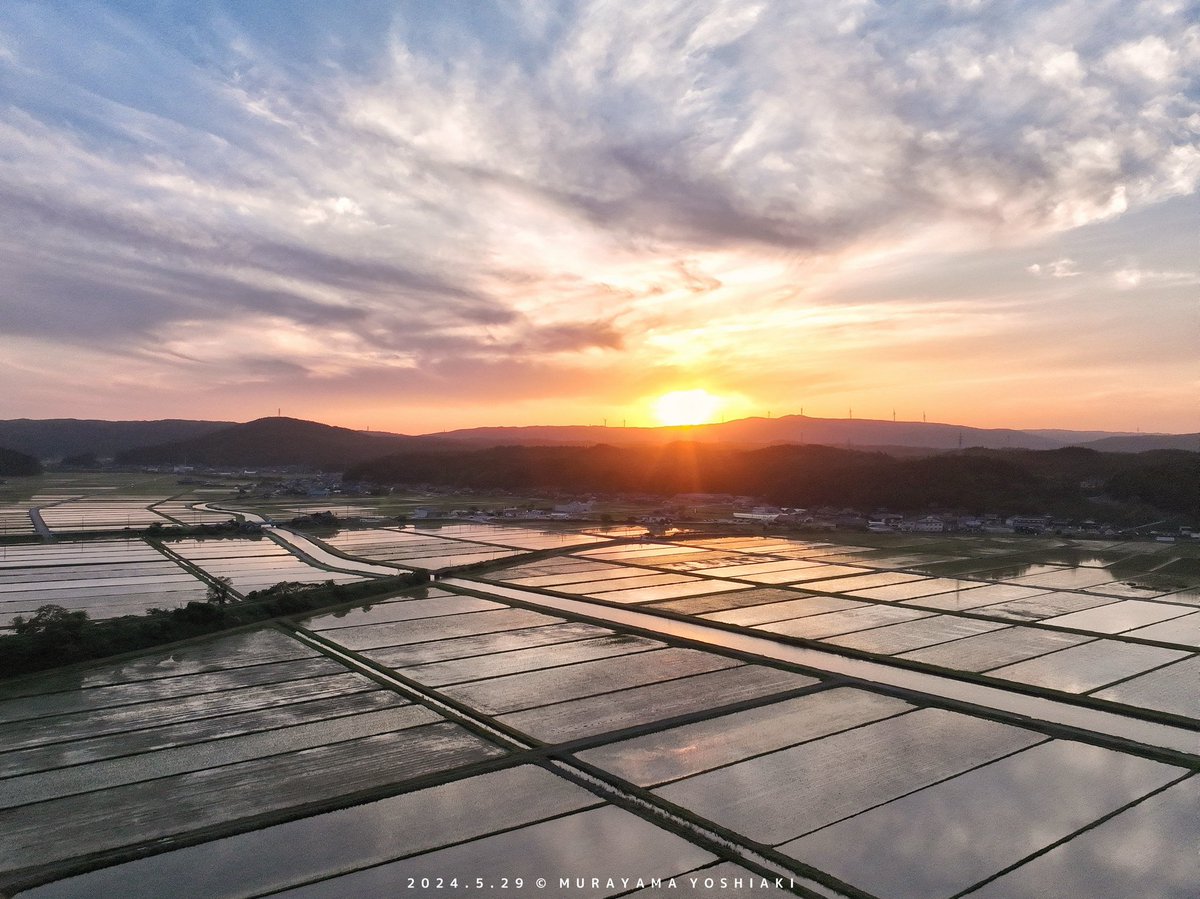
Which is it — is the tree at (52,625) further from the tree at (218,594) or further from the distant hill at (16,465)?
the distant hill at (16,465)

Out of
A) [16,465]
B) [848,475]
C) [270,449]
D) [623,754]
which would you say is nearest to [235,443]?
[270,449]

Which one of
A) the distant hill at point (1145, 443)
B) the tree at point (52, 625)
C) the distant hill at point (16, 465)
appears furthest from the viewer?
the distant hill at point (1145, 443)

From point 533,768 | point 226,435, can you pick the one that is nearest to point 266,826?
point 533,768

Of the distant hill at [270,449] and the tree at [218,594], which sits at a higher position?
the distant hill at [270,449]

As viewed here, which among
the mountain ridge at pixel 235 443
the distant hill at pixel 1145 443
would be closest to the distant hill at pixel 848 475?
the mountain ridge at pixel 235 443

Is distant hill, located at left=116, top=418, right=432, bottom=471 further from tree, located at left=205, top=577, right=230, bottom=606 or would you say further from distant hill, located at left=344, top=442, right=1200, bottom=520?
tree, located at left=205, top=577, right=230, bottom=606

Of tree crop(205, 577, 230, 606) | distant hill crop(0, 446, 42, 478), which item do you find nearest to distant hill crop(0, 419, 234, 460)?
distant hill crop(0, 446, 42, 478)

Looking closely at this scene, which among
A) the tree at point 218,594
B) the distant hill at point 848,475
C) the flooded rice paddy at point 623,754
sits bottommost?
the flooded rice paddy at point 623,754
